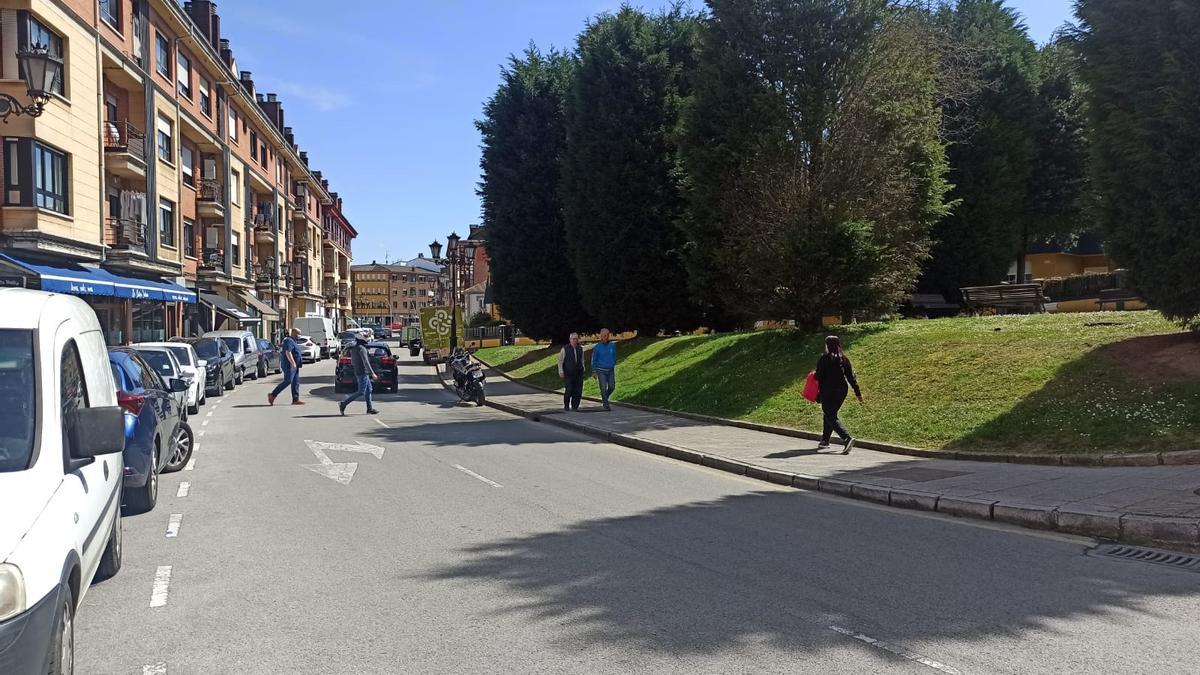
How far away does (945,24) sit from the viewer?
1169 inches

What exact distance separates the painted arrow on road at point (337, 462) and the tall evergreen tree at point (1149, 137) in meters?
11.5

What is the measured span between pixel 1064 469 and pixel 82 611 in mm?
9951

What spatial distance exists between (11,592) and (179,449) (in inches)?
358

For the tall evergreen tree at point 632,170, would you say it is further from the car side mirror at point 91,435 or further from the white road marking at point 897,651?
the car side mirror at point 91,435

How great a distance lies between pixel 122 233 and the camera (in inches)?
1184

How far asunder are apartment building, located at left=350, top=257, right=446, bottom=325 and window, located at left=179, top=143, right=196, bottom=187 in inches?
4982

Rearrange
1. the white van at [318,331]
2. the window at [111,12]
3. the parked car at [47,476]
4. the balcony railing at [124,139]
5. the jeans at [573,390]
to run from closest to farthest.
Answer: the parked car at [47,476] < the jeans at [573,390] < the window at [111,12] < the balcony railing at [124,139] < the white van at [318,331]

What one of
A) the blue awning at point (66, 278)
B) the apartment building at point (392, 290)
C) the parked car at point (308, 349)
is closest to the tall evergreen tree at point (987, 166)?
the blue awning at point (66, 278)

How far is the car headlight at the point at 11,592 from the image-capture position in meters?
3.32

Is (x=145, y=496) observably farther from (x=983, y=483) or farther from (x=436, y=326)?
(x=436, y=326)

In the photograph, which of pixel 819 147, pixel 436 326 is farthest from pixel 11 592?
pixel 436 326

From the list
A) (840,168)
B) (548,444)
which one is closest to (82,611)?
(548,444)

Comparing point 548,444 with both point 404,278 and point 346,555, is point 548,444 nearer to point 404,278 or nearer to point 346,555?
point 346,555

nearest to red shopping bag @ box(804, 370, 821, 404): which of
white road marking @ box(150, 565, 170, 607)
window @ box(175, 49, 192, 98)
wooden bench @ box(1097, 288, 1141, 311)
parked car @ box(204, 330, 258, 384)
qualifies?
white road marking @ box(150, 565, 170, 607)
